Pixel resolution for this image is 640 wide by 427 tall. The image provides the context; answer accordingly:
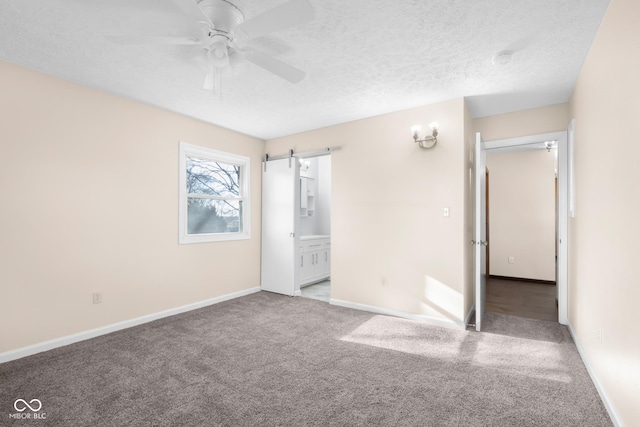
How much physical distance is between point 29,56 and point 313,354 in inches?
139

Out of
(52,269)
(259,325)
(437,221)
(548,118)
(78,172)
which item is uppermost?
(548,118)

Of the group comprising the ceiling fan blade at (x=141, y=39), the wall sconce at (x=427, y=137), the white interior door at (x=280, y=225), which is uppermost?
the ceiling fan blade at (x=141, y=39)

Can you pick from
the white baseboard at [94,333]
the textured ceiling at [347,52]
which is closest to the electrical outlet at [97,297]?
the white baseboard at [94,333]

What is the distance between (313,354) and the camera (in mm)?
2770

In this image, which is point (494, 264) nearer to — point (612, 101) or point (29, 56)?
point (612, 101)

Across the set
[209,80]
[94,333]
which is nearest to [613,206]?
[209,80]

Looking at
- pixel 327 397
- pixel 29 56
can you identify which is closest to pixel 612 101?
pixel 327 397

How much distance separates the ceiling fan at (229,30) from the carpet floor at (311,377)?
2.32 meters

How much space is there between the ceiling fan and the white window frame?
6.28 feet

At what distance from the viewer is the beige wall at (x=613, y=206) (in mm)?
1565

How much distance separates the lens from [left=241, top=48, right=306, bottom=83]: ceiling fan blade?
2.11 m

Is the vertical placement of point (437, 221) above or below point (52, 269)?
above

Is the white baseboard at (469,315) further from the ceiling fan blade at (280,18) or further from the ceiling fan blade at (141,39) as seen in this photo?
the ceiling fan blade at (141,39)

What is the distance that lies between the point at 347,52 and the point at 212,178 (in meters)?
2.90
